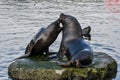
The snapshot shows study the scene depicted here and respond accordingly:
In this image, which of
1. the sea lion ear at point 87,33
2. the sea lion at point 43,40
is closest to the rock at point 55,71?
the sea lion at point 43,40

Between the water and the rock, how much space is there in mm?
350

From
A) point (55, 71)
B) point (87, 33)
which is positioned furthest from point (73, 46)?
point (87, 33)

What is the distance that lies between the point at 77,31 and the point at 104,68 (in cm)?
153

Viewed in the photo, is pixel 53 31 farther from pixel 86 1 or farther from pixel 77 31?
pixel 86 1

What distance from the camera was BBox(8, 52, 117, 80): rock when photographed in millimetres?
10609

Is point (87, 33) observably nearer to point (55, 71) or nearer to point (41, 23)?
point (55, 71)

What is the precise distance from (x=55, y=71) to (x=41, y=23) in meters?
11.3

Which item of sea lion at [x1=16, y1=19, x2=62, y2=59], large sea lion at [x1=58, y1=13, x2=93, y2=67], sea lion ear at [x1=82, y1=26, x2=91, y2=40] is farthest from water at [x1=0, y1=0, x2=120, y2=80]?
sea lion ear at [x1=82, y1=26, x2=91, y2=40]

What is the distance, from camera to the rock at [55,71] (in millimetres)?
10609

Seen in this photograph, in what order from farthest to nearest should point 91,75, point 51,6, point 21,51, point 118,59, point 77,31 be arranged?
point 51,6
point 21,51
point 118,59
point 77,31
point 91,75

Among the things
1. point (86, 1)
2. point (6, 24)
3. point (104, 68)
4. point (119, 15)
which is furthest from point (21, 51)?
point (86, 1)

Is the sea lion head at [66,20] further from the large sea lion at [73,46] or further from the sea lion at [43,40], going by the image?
the sea lion at [43,40]

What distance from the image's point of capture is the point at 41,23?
857 inches

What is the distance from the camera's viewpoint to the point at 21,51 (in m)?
14.4
